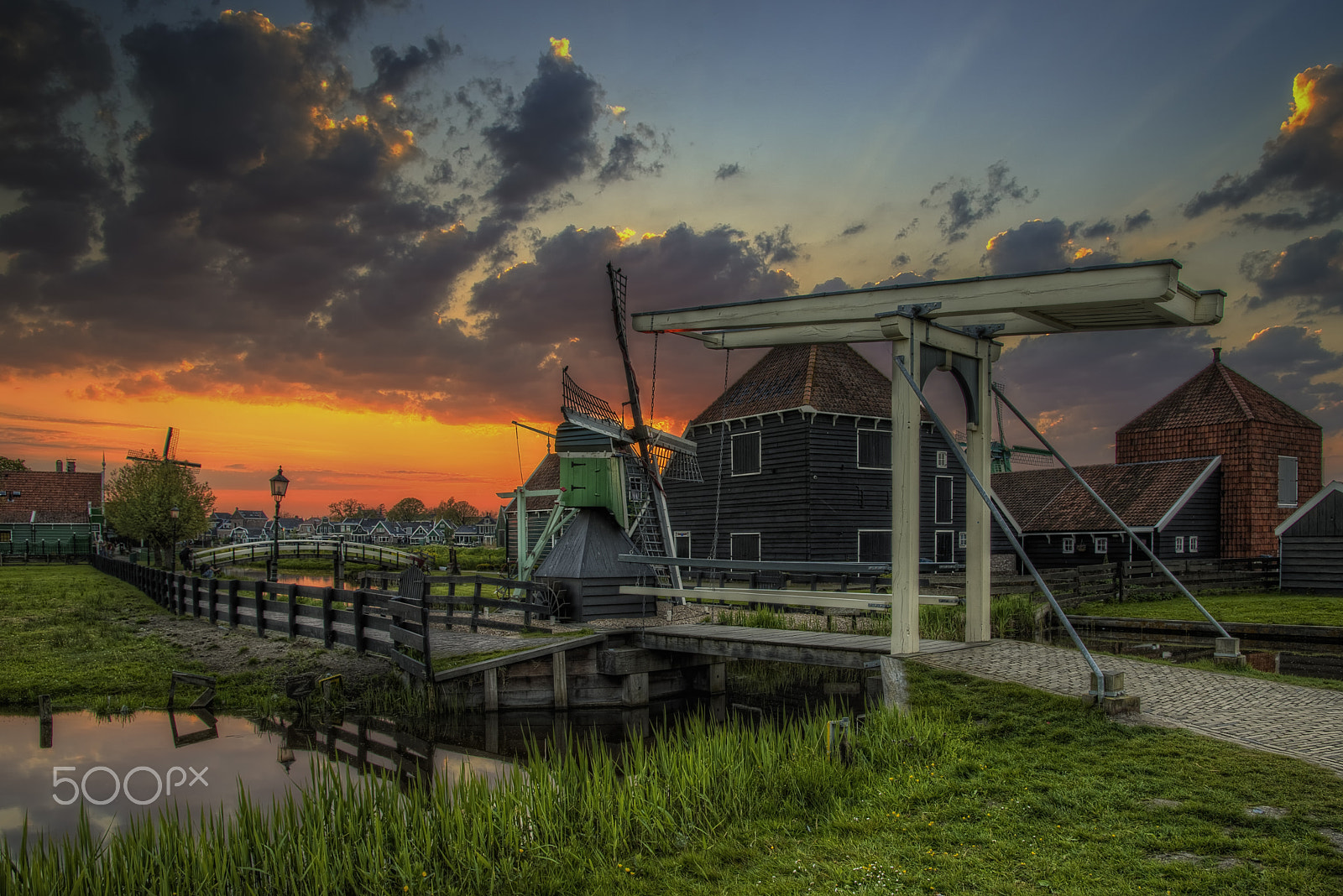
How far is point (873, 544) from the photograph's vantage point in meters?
28.2

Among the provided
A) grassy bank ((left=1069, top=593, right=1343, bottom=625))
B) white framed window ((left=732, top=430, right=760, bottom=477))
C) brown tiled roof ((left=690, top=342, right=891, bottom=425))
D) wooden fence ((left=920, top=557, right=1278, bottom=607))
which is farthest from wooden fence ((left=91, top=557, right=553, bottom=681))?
grassy bank ((left=1069, top=593, right=1343, bottom=625))

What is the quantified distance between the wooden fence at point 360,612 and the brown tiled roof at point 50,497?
60.8m

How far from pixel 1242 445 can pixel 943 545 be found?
41.7ft

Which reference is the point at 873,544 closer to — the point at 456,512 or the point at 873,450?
the point at 873,450

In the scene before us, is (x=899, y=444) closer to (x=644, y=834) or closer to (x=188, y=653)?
(x=644, y=834)

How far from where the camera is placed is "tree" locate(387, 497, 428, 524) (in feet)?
553

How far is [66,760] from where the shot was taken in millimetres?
9945

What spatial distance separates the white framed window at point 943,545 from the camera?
97.9 ft

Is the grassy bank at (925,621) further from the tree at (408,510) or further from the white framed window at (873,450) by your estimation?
the tree at (408,510)

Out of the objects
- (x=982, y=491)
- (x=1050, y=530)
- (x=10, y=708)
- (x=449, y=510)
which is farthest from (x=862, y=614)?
(x=449, y=510)

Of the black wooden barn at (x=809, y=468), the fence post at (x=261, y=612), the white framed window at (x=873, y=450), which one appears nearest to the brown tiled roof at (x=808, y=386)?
the black wooden barn at (x=809, y=468)

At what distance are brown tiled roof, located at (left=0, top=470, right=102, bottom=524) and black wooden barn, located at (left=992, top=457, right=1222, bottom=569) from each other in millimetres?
72699

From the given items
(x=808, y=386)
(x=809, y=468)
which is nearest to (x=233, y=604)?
(x=809, y=468)

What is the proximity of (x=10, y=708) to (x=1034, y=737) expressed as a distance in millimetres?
13740
